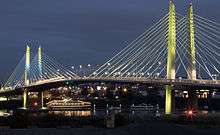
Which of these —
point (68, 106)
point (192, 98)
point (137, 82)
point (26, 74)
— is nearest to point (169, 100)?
point (192, 98)

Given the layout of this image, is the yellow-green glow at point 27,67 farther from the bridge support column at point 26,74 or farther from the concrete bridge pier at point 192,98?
the concrete bridge pier at point 192,98

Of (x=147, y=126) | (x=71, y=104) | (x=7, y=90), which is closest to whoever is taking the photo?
(x=147, y=126)

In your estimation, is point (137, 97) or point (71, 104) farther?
point (137, 97)

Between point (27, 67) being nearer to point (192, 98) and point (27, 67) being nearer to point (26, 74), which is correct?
point (26, 74)

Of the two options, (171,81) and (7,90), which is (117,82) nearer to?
(171,81)

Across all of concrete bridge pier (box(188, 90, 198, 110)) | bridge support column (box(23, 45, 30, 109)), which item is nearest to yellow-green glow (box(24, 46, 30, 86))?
bridge support column (box(23, 45, 30, 109))

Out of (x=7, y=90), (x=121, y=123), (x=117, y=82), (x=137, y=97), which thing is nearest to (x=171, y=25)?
(x=117, y=82)

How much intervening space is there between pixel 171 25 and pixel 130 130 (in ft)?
146

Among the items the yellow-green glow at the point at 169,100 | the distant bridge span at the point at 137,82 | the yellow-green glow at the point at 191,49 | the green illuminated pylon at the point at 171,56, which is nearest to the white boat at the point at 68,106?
the distant bridge span at the point at 137,82

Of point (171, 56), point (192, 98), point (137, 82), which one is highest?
point (171, 56)

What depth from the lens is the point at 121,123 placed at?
41.3 metres

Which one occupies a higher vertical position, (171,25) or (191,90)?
(171,25)

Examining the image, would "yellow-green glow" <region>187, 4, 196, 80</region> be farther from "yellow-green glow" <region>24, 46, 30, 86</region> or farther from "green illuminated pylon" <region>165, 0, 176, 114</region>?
"yellow-green glow" <region>24, 46, 30, 86</region>

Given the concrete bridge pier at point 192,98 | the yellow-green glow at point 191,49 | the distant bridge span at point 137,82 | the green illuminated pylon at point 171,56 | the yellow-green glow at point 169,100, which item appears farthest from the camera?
the concrete bridge pier at point 192,98
